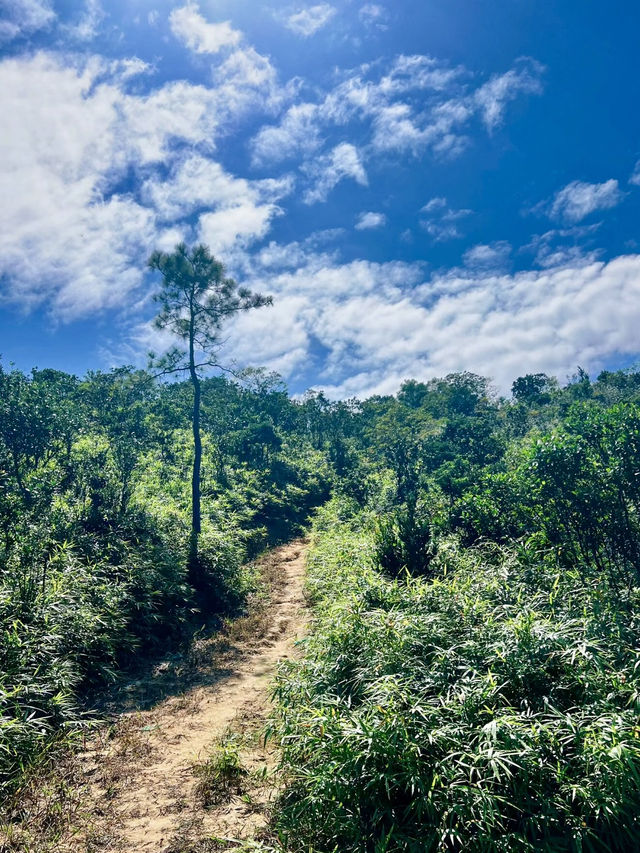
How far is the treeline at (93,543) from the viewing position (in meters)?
5.89

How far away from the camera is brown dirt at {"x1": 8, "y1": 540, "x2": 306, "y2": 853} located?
4.10m

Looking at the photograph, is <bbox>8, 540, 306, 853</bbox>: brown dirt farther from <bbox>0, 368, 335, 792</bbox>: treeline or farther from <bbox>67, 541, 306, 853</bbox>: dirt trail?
<bbox>0, 368, 335, 792</bbox>: treeline

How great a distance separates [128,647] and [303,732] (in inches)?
194

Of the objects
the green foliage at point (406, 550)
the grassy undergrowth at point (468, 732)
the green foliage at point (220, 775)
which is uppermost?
the green foliage at point (406, 550)

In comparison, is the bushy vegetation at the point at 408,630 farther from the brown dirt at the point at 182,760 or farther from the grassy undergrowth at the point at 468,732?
the brown dirt at the point at 182,760

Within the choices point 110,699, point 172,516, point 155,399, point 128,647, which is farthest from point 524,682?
point 155,399

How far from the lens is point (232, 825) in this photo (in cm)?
422

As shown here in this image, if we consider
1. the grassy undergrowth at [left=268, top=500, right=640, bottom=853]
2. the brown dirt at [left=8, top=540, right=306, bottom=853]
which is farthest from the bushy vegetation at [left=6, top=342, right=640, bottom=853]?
the brown dirt at [left=8, top=540, right=306, bottom=853]

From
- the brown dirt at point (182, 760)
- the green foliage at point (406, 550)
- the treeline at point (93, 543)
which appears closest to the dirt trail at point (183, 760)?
the brown dirt at point (182, 760)

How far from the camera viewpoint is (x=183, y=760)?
5352 millimetres

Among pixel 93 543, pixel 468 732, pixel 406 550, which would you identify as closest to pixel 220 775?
pixel 468 732

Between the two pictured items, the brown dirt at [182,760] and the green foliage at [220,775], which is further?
the green foliage at [220,775]

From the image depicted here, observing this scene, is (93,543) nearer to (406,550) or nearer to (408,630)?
(406,550)

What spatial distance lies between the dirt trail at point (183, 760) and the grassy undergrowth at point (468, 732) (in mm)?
628
